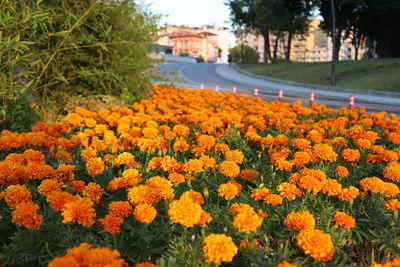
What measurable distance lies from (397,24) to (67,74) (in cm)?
3265

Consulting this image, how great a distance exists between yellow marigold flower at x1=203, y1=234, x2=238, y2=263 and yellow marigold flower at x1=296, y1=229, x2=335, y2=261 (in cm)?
33

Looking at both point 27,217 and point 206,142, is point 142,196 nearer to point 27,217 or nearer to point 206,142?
point 27,217

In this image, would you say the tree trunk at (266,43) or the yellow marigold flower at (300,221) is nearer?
the yellow marigold flower at (300,221)

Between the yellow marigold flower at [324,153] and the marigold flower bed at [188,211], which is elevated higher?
the yellow marigold flower at [324,153]

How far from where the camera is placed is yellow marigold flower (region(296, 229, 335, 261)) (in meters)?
1.59

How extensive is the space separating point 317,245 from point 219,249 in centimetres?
44

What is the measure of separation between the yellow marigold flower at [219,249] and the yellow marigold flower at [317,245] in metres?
0.33

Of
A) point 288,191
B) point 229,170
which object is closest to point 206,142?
point 229,170

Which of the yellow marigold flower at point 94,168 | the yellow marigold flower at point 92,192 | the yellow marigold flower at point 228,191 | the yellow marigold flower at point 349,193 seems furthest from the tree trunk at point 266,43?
the yellow marigold flower at point 92,192

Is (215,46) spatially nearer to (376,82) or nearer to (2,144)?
(376,82)

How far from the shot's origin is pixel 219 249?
1.53 metres

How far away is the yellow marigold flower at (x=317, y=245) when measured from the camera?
159 centimetres

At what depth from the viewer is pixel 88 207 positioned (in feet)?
5.65

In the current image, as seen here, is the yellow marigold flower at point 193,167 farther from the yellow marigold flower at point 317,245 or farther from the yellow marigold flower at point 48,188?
the yellow marigold flower at point 317,245
